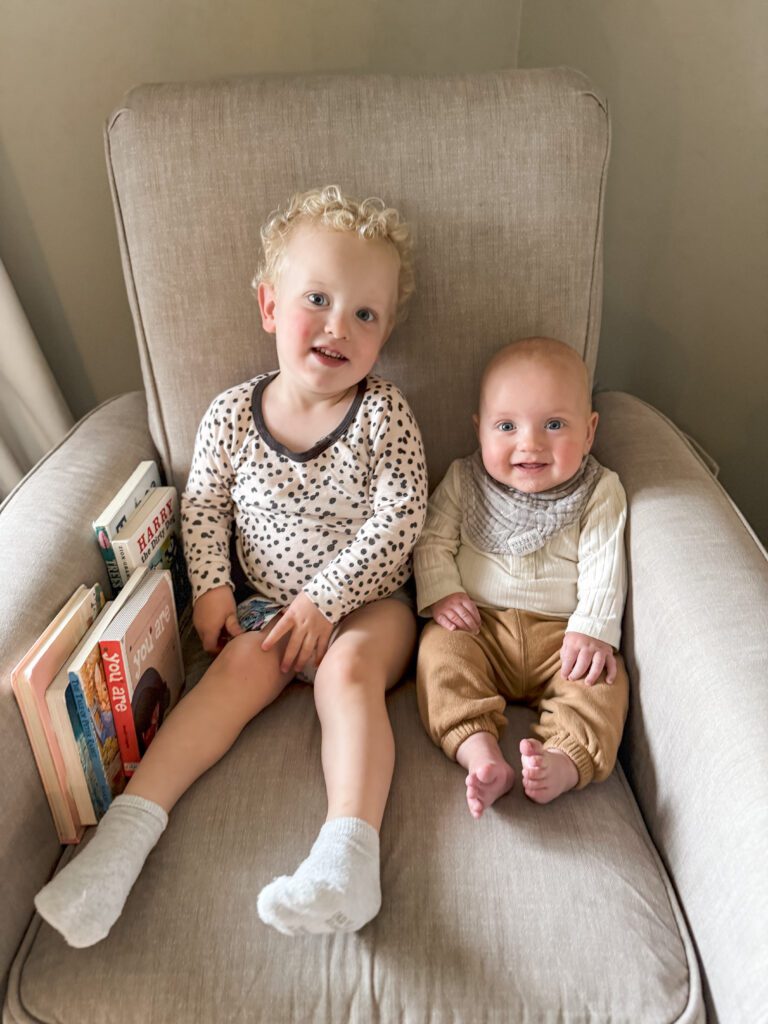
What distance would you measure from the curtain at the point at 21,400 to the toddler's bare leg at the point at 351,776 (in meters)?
0.71

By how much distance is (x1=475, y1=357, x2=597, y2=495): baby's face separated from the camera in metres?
1.14

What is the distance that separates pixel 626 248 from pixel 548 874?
1.20 metres

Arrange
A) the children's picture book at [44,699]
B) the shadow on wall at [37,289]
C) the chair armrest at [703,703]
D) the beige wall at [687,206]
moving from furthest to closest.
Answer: the shadow on wall at [37,289]
the beige wall at [687,206]
the children's picture book at [44,699]
the chair armrest at [703,703]

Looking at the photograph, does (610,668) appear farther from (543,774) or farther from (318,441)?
(318,441)

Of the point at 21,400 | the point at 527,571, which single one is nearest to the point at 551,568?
the point at 527,571

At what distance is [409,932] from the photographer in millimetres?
841

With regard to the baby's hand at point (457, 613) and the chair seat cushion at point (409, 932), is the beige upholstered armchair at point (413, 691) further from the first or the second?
the baby's hand at point (457, 613)

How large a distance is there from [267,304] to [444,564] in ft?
1.47

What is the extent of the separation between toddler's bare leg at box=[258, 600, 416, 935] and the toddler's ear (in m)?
0.43

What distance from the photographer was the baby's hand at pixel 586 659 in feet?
3.56

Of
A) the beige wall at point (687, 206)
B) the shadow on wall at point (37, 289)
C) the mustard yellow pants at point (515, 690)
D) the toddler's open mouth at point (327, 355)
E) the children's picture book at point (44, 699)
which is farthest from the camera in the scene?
the shadow on wall at point (37, 289)

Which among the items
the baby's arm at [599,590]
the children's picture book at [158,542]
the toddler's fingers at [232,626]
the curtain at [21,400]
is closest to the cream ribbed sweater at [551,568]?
the baby's arm at [599,590]

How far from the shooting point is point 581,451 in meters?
1.18

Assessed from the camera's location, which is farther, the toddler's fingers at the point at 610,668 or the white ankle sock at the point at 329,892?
the toddler's fingers at the point at 610,668
